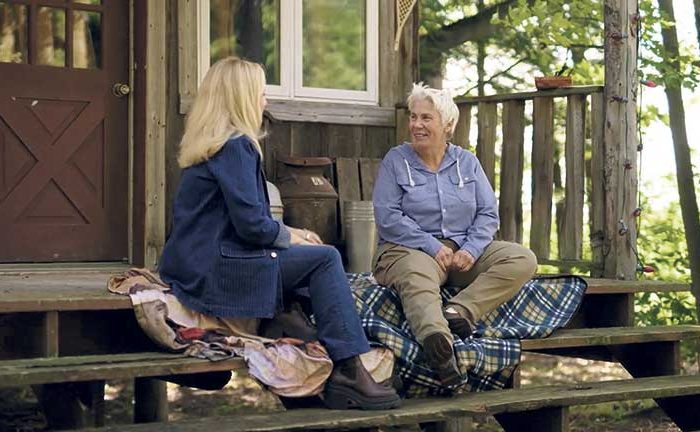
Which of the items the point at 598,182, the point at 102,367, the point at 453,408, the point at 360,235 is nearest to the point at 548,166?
the point at 598,182

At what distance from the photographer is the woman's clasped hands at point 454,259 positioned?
515 centimetres

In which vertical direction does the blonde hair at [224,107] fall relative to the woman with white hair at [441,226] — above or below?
above

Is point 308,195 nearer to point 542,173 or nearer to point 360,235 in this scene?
point 360,235

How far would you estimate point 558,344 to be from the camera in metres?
5.33

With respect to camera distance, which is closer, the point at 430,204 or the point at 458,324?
the point at 458,324

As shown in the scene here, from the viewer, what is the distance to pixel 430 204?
5309 mm

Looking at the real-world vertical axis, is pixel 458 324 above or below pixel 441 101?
below

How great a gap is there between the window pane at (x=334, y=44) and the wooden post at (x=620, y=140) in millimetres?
1859

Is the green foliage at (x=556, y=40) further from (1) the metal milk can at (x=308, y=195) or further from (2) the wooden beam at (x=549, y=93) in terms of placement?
(1) the metal milk can at (x=308, y=195)

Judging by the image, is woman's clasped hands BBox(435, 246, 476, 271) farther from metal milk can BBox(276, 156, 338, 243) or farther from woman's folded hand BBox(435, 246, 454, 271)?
metal milk can BBox(276, 156, 338, 243)

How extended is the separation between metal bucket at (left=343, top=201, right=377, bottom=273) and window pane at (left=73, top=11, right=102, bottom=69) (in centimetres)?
169

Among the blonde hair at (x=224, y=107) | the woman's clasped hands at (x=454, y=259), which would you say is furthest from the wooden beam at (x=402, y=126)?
the blonde hair at (x=224, y=107)

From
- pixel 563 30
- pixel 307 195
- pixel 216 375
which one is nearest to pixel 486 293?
pixel 216 375

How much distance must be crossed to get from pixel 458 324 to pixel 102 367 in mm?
1488
